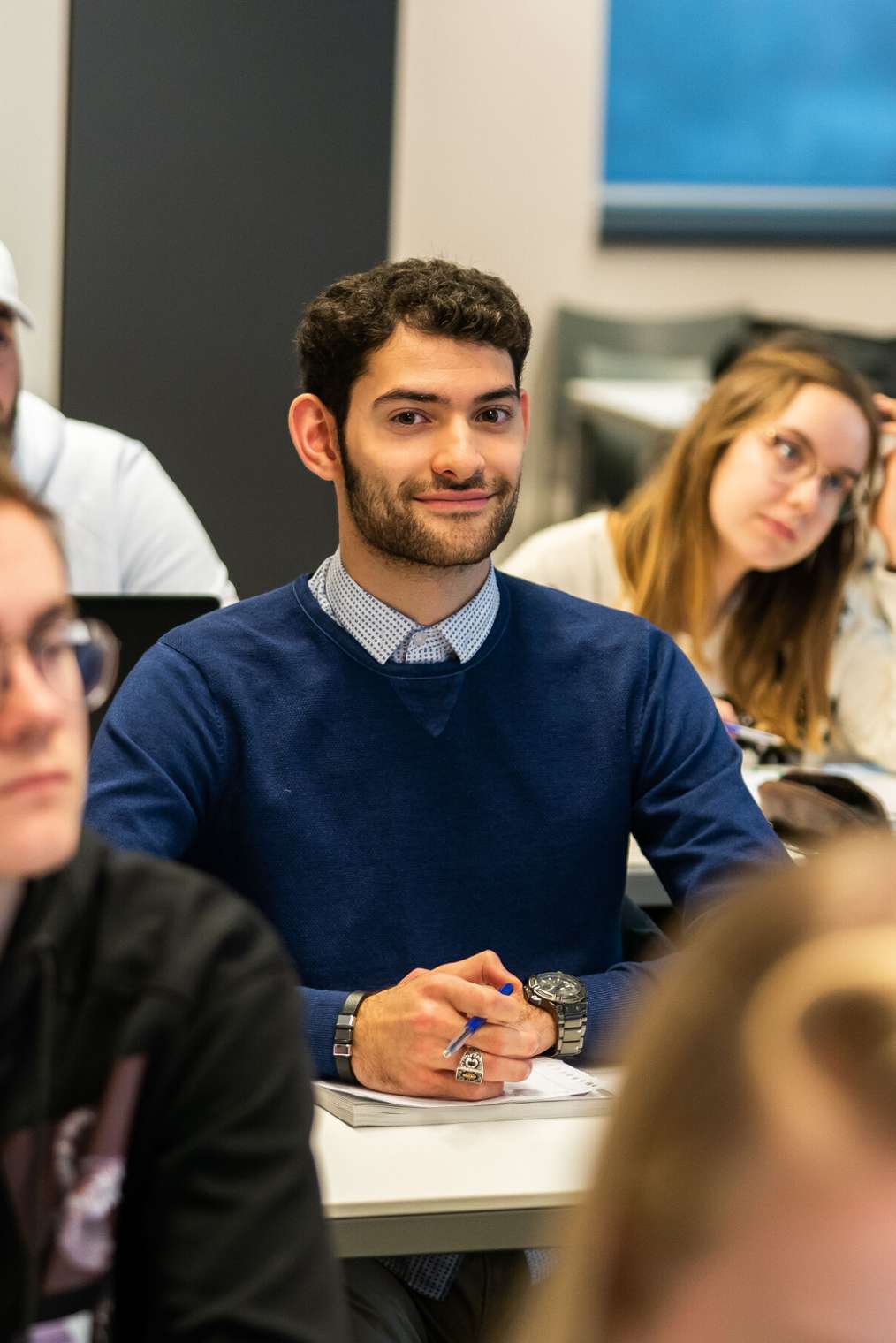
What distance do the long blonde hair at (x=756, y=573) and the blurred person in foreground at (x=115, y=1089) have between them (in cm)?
204

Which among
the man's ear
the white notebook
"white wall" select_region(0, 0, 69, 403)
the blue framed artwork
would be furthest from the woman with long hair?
the blue framed artwork

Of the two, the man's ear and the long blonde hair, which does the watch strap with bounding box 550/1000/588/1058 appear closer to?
the man's ear

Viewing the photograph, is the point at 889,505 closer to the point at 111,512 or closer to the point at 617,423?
the point at 111,512

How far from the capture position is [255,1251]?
2.99ft

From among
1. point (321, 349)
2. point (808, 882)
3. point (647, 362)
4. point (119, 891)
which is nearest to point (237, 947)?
point (119, 891)

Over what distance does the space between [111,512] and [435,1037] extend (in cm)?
183

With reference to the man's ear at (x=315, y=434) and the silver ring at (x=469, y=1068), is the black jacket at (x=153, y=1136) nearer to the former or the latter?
the silver ring at (x=469, y=1068)

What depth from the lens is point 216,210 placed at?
12.0ft

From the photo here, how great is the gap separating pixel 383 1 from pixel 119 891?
3136mm

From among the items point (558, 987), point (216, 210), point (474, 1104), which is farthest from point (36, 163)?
point (474, 1104)

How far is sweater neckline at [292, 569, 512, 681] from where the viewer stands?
181 cm

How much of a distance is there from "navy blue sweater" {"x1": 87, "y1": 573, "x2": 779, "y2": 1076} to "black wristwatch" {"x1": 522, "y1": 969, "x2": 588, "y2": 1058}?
0.16ft

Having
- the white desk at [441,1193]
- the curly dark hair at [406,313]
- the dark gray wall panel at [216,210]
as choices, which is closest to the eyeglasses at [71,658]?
the white desk at [441,1193]

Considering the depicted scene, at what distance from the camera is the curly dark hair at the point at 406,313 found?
1.86 metres
